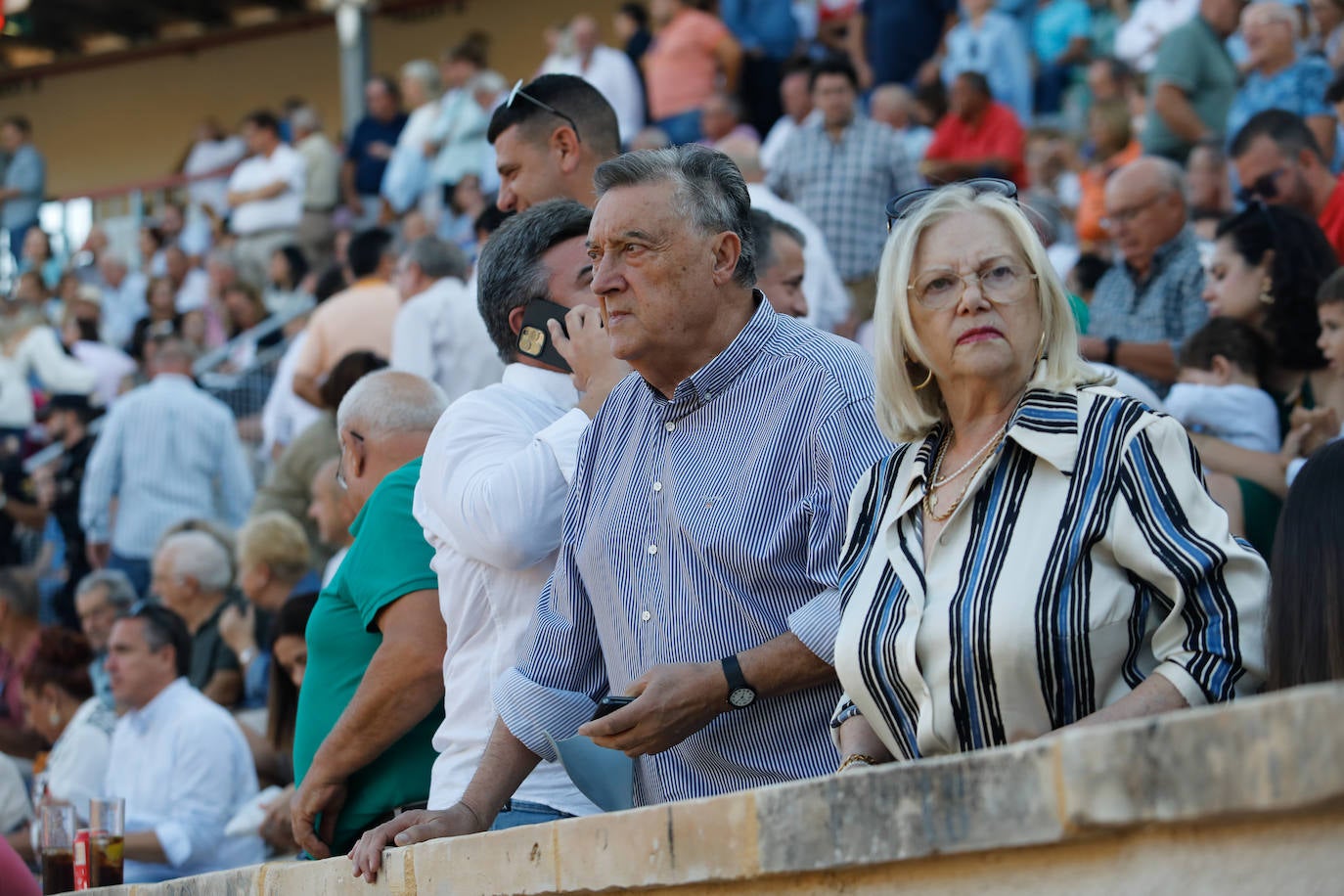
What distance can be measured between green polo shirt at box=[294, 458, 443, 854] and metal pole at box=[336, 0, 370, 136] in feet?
41.8

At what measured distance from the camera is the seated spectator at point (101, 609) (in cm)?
851

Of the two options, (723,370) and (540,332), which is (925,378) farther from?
(540,332)

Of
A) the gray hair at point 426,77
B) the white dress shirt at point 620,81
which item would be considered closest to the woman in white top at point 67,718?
the white dress shirt at point 620,81

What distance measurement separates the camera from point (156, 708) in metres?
6.57

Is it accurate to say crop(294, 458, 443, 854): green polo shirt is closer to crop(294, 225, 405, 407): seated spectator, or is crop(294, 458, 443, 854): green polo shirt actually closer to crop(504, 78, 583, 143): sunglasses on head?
crop(504, 78, 583, 143): sunglasses on head

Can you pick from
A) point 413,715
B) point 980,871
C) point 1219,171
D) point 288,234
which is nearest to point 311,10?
point 288,234

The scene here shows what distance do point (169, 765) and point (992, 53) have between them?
24.4 feet

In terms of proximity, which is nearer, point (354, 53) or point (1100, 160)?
point (1100, 160)

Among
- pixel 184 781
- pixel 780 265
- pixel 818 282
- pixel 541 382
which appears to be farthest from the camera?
pixel 818 282

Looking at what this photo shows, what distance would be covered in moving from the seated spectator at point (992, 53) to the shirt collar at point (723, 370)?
28.6 ft

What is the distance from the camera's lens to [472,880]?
10.1ft

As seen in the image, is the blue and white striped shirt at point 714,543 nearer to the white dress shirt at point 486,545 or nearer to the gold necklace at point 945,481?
the white dress shirt at point 486,545

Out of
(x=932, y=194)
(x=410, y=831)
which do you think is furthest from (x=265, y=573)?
(x=932, y=194)

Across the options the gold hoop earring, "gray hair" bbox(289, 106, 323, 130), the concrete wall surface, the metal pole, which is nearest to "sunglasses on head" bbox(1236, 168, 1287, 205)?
the gold hoop earring
